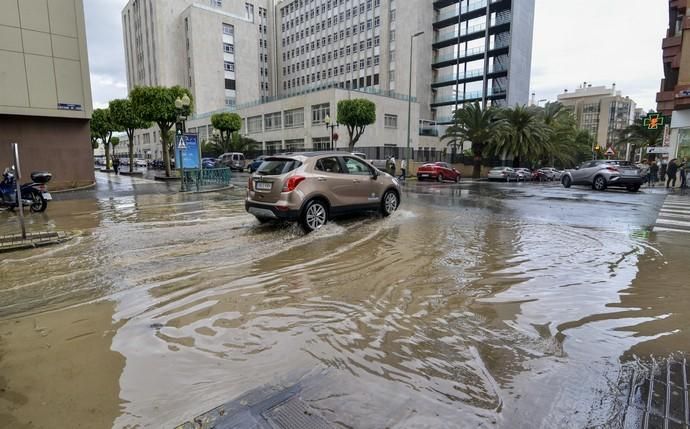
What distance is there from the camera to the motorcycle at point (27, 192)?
10.7 m

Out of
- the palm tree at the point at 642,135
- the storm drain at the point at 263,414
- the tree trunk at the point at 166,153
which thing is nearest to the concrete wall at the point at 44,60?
the tree trunk at the point at 166,153

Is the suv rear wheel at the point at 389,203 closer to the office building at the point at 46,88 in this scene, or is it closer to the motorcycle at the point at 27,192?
the motorcycle at the point at 27,192

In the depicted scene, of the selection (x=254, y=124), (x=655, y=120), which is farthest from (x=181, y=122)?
(x=254, y=124)

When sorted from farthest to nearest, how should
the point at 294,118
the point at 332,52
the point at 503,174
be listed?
the point at 332,52
the point at 294,118
the point at 503,174

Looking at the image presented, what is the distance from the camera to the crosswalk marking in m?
8.98

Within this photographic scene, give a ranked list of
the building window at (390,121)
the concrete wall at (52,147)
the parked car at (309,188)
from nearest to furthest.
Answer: the parked car at (309,188)
the concrete wall at (52,147)
the building window at (390,121)

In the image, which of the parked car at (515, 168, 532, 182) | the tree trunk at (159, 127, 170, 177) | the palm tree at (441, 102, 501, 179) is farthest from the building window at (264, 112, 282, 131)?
the parked car at (515, 168, 532, 182)

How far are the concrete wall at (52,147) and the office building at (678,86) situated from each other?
110 ft

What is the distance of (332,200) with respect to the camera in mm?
8312

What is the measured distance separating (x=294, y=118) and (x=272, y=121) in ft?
16.3

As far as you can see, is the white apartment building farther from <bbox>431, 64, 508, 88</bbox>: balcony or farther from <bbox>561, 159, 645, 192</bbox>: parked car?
<bbox>561, 159, 645, 192</bbox>: parked car

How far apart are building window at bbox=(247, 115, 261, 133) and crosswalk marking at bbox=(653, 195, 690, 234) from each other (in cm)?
5087

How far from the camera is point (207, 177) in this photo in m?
21.3

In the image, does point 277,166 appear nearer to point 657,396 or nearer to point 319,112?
point 657,396
